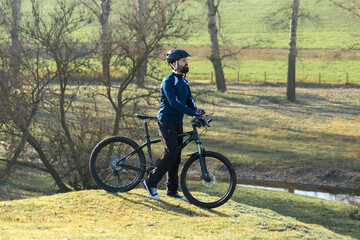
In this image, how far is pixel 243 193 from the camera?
17625 millimetres

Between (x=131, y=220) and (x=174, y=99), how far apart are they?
1.83 metres

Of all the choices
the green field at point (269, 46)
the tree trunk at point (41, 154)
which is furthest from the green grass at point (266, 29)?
the tree trunk at point (41, 154)

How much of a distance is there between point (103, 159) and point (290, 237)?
5903 mm

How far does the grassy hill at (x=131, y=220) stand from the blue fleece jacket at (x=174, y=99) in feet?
4.54

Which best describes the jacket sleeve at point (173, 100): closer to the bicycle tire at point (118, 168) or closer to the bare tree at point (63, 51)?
the bicycle tire at point (118, 168)

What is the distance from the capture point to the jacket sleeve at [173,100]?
7.90 m

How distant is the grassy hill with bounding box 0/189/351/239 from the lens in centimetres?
702

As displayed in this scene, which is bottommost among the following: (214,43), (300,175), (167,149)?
(300,175)

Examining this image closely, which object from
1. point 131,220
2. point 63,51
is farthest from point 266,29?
point 131,220

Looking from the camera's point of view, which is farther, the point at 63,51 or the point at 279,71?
the point at 279,71

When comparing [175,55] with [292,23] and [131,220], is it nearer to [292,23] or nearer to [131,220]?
[131,220]

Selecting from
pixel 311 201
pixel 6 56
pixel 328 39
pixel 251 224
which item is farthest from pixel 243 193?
pixel 328 39

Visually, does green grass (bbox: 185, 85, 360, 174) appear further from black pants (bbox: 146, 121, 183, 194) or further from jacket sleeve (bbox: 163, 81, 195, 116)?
jacket sleeve (bbox: 163, 81, 195, 116)

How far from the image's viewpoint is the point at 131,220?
7.74 metres
